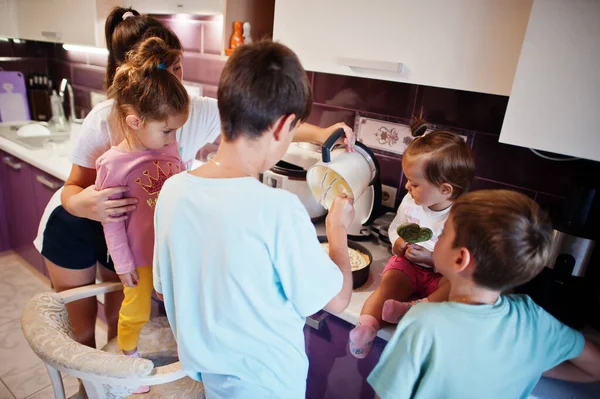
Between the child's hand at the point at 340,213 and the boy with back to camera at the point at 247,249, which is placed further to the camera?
the child's hand at the point at 340,213

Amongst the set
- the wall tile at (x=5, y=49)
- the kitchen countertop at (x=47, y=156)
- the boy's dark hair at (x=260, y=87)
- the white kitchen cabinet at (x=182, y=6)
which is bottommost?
the kitchen countertop at (x=47, y=156)

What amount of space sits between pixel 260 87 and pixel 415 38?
23.5 inches

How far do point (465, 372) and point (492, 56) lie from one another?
0.71 meters

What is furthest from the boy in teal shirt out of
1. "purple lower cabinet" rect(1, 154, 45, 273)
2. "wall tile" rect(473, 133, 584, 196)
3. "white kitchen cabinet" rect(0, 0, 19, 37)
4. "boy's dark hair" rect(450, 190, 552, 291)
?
"white kitchen cabinet" rect(0, 0, 19, 37)

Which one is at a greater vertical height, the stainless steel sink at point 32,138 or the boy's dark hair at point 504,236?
the boy's dark hair at point 504,236

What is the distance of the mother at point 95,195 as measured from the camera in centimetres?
119

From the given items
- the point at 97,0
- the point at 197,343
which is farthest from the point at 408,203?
the point at 97,0

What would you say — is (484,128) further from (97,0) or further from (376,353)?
(97,0)

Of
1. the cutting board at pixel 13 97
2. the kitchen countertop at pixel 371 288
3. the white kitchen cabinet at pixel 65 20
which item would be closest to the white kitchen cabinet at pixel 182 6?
the white kitchen cabinet at pixel 65 20

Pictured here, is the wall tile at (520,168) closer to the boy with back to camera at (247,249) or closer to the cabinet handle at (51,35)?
the boy with back to camera at (247,249)

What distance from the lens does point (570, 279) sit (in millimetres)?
1014

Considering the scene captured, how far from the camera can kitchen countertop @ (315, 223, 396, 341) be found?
1049mm

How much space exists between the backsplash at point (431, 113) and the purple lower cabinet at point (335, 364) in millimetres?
620

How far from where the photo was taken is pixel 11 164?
2307 mm
